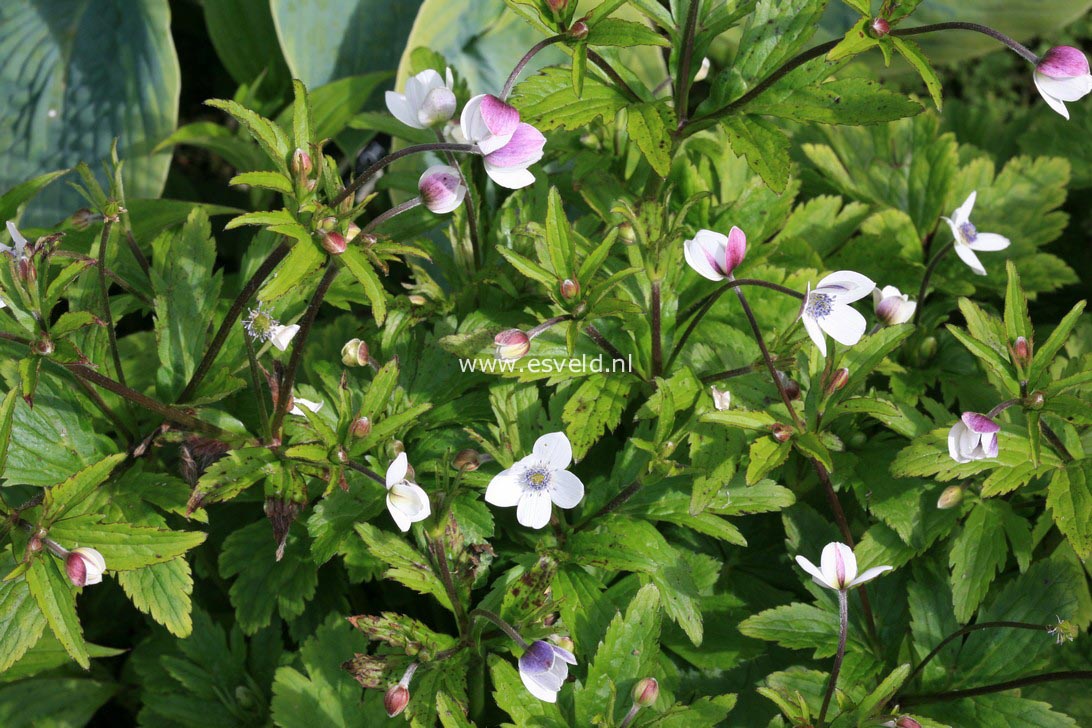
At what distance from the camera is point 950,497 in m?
1.81

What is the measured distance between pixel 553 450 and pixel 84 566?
750mm

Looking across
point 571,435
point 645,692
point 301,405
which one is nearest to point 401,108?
point 301,405

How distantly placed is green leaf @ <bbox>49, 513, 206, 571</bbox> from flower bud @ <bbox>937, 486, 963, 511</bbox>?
137 cm

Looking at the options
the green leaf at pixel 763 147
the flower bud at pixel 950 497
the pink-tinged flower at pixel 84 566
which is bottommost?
the flower bud at pixel 950 497

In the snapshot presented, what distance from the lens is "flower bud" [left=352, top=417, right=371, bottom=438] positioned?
1.68 m

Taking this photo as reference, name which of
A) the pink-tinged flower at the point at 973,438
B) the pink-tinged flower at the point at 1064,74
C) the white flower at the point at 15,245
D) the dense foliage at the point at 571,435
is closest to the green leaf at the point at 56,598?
the dense foliage at the point at 571,435

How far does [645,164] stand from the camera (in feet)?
7.03

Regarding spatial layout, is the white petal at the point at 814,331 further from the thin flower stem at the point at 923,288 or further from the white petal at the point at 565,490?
the thin flower stem at the point at 923,288

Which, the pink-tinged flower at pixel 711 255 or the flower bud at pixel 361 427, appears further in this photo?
the flower bud at pixel 361 427

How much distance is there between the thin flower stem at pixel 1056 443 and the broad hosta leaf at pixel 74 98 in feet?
8.28

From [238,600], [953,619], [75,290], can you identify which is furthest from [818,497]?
[75,290]

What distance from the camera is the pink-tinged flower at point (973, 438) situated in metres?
1.55

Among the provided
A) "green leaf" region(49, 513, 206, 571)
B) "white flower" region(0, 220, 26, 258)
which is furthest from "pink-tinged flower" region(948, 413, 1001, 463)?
→ "white flower" region(0, 220, 26, 258)

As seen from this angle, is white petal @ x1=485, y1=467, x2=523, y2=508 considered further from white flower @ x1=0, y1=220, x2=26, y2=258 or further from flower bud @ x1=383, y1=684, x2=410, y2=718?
white flower @ x1=0, y1=220, x2=26, y2=258
